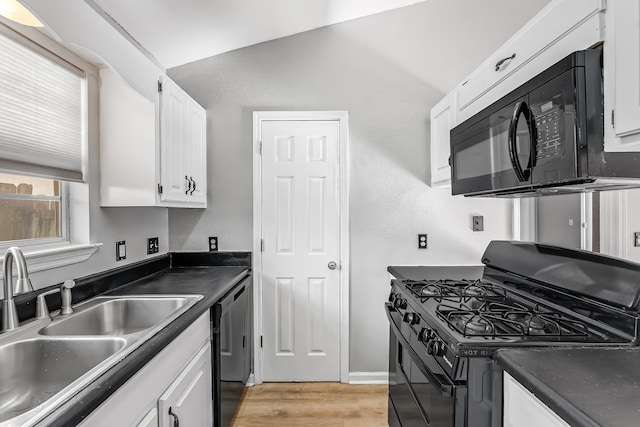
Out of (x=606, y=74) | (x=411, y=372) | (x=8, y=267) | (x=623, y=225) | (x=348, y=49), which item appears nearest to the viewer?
(x=606, y=74)

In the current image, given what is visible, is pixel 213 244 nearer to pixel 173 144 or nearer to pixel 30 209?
pixel 173 144

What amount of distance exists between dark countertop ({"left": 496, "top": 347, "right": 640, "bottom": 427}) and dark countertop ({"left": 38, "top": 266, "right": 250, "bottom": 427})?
1.04 m

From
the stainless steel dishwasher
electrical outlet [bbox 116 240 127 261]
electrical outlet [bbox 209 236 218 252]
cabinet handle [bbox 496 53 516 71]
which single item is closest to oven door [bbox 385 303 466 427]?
the stainless steel dishwasher

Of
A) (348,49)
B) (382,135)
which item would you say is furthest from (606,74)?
(348,49)

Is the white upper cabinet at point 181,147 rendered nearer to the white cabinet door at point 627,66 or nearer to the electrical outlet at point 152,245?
the electrical outlet at point 152,245

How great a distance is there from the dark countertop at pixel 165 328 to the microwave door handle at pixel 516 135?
4.45 feet

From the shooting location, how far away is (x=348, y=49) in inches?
111

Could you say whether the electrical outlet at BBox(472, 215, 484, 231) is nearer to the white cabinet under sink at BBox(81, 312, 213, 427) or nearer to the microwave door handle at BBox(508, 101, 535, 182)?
the microwave door handle at BBox(508, 101, 535, 182)

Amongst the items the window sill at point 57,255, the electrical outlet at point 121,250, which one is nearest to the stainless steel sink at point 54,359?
the window sill at point 57,255

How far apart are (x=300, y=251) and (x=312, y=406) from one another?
1.06 metres

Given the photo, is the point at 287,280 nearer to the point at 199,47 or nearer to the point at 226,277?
the point at 226,277

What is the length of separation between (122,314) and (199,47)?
72.6 inches

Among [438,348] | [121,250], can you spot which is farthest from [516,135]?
[121,250]

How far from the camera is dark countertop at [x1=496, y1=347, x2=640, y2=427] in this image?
2.43 feet
